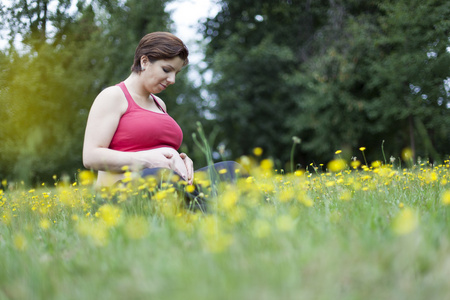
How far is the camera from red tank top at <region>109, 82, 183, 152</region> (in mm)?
3066

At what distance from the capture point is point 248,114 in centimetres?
1683

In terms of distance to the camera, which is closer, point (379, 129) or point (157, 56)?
point (157, 56)

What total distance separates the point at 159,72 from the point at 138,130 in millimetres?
494

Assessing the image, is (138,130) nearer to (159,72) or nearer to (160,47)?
(159,72)

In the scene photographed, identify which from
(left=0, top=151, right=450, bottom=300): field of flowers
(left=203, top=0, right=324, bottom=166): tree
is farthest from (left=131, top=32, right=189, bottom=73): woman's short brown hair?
(left=203, top=0, right=324, bottom=166): tree

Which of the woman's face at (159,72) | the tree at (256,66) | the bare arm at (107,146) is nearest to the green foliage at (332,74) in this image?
the tree at (256,66)

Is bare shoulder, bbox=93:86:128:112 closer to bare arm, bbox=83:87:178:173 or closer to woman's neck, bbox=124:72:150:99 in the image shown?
bare arm, bbox=83:87:178:173

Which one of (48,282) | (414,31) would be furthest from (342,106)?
(48,282)

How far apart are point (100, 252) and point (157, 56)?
74.2 inches

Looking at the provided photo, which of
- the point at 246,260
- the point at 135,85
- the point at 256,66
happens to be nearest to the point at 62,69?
the point at 256,66

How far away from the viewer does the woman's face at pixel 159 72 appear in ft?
10.5

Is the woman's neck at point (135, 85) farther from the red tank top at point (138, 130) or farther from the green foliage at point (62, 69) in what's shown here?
the green foliage at point (62, 69)

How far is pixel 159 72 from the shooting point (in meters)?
3.21

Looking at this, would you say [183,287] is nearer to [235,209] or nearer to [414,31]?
[235,209]
